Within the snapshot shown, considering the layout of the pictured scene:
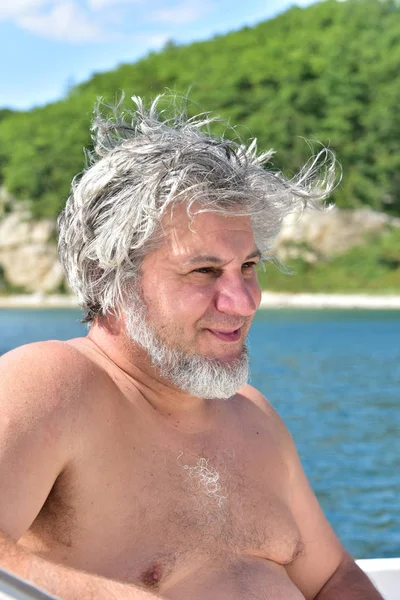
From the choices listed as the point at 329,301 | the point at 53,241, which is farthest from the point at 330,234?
the point at 53,241

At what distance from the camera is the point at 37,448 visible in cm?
121

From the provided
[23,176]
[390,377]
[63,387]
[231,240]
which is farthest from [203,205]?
[23,176]

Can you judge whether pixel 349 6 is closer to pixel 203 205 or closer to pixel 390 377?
pixel 390 377

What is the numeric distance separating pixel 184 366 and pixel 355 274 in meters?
34.9

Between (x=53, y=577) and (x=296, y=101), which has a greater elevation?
(x=296, y=101)

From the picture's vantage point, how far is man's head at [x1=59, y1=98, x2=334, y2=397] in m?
1.48

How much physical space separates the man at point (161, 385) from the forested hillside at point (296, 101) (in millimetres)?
33162

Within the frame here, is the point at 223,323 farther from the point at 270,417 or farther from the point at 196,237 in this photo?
the point at 270,417

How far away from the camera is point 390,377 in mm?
15359

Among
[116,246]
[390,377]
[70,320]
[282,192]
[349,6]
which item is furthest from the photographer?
[349,6]

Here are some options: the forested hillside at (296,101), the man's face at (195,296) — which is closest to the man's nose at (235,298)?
the man's face at (195,296)

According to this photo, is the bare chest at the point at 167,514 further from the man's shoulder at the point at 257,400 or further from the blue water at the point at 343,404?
the blue water at the point at 343,404

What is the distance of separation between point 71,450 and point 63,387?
0.30ft

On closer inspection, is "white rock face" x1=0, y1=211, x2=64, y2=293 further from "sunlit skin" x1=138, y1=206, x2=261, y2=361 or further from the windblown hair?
"sunlit skin" x1=138, y1=206, x2=261, y2=361
